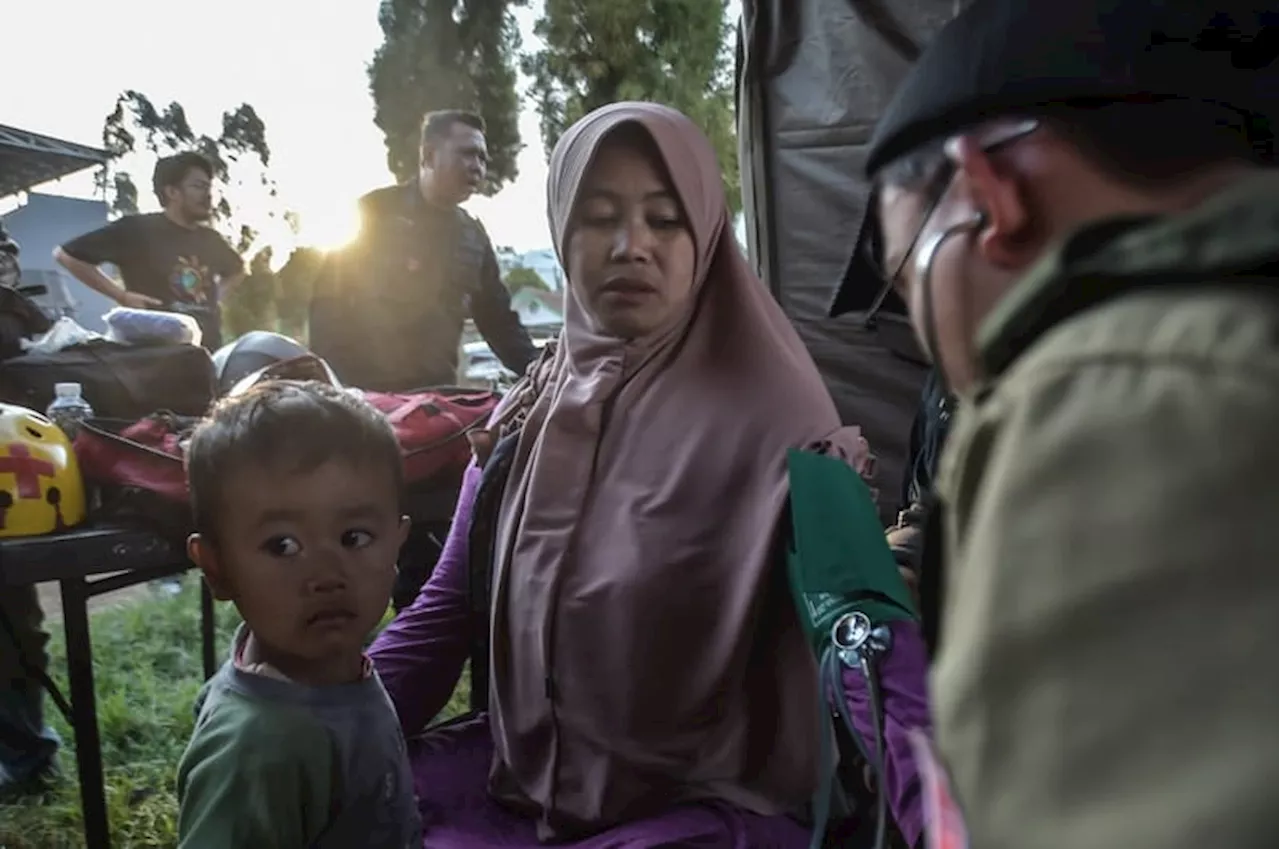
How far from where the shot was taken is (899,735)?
112 cm

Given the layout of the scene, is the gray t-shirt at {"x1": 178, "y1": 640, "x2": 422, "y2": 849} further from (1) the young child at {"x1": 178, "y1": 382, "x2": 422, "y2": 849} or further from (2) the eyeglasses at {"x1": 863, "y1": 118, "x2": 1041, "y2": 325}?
(2) the eyeglasses at {"x1": 863, "y1": 118, "x2": 1041, "y2": 325}

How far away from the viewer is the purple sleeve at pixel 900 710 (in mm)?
1096

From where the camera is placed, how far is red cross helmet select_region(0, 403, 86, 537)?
189 centimetres

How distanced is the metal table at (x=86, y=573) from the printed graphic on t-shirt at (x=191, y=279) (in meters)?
2.15

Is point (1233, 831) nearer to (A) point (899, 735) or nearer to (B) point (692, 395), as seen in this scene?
(A) point (899, 735)

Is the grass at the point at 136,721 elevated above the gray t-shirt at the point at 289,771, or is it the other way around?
the gray t-shirt at the point at 289,771

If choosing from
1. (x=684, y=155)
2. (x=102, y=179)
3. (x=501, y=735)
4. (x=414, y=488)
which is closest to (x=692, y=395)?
(x=684, y=155)

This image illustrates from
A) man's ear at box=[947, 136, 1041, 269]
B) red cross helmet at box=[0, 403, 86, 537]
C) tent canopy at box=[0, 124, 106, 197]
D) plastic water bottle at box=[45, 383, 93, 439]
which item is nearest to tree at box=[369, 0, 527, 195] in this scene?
tent canopy at box=[0, 124, 106, 197]

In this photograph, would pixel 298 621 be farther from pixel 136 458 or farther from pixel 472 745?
pixel 136 458

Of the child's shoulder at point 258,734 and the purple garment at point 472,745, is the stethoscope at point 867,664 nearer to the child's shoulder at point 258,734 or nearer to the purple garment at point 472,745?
the purple garment at point 472,745

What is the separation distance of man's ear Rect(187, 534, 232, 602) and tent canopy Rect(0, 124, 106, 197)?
527 cm

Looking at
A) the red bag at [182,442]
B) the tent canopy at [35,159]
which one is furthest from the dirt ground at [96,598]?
the red bag at [182,442]

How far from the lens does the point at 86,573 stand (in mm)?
1952

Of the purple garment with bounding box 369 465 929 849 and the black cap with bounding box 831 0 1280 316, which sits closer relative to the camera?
the black cap with bounding box 831 0 1280 316
